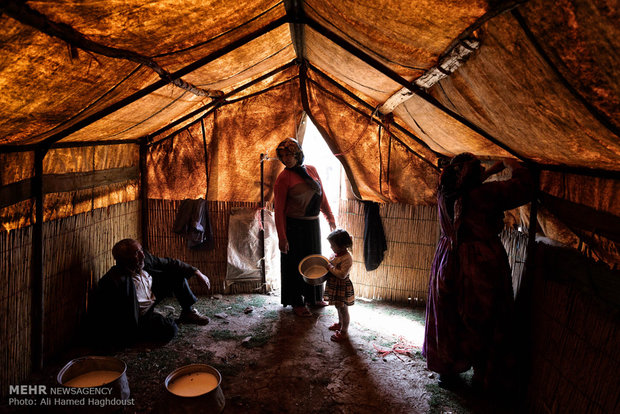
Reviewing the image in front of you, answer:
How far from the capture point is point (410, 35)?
1.95 meters

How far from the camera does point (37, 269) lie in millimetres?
3115

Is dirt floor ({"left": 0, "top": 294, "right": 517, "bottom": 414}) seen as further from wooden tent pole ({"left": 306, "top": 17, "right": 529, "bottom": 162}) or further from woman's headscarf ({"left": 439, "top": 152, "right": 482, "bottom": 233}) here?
wooden tent pole ({"left": 306, "top": 17, "right": 529, "bottom": 162})

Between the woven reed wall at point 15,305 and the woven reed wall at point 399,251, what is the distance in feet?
11.3

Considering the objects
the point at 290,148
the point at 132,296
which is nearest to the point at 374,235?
the point at 290,148

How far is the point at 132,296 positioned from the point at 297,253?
5.74 feet

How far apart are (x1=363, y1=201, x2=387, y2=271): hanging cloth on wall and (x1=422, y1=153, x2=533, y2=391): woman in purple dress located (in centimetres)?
197

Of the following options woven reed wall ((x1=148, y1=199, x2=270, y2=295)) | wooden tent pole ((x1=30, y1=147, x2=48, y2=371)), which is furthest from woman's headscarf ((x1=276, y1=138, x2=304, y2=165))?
wooden tent pole ((x1=30, y1=147, x2=48, y2=371))

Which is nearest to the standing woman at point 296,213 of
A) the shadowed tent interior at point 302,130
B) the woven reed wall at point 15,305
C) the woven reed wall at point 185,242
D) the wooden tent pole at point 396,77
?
the shadowed tent interior at point 302,130

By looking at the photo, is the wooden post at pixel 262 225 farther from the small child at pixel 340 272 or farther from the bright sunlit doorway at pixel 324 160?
the small child at pixel 340 272

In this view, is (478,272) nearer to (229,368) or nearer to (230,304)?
(229,368)

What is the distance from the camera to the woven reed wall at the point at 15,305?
9.15ft

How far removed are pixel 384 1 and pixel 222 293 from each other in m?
Result: 4.40

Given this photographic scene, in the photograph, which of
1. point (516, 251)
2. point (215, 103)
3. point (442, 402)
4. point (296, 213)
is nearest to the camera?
point (442, 402)

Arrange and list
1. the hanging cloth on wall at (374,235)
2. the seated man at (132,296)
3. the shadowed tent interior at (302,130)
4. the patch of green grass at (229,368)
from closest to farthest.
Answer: the shadowed tent interior at (302,130) < the patch of green grass at (229,368) < the seated man at (132,296) < the hanging cloth on wall at (374,235)
